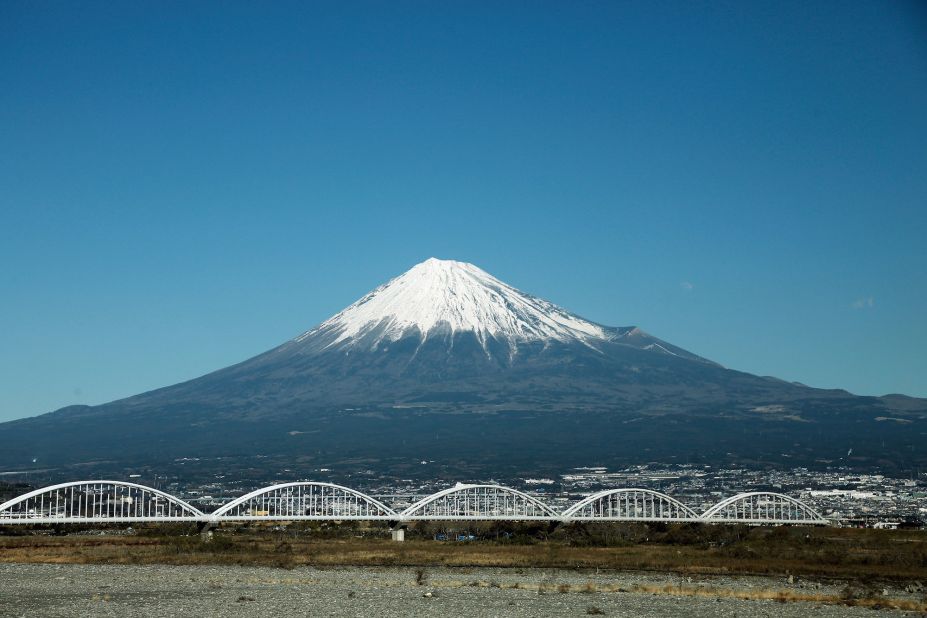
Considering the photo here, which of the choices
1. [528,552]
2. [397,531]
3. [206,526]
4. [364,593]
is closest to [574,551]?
[528,552]

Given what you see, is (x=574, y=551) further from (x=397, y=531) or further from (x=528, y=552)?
(x=397, y=531)

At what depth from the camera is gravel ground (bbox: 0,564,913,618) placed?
34.0 meters

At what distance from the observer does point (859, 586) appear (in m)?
41.9

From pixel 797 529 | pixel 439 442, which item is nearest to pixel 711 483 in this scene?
pixel 439 442

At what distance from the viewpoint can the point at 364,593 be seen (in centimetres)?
3828

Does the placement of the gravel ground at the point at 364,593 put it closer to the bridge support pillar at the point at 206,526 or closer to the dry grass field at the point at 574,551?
the dry grass field at the point at 574,551

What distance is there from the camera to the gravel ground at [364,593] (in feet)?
111

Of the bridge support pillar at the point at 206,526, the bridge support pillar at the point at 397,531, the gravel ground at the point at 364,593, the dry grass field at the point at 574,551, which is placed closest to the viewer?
the gravel ground at the point at 364,593

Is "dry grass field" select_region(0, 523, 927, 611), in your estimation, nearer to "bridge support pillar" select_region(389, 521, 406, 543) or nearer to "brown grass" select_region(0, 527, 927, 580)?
"brown grass" select_region(0, 527, 927, 580)

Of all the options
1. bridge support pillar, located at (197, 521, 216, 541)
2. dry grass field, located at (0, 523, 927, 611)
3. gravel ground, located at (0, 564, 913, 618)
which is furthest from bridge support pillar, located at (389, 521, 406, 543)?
gravel ground, located at (0, 564, 913, 618)

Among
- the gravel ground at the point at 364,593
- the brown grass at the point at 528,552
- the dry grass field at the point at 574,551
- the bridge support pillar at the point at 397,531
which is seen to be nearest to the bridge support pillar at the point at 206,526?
the dry grass field at the point at 574,551

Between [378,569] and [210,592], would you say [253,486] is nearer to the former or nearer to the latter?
Answer: [378,569]

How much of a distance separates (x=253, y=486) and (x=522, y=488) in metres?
30.3

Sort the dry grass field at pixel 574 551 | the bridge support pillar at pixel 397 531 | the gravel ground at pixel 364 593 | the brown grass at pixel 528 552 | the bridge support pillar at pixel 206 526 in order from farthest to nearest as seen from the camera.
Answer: the bridge support pillar at pixel 206 526
the bridge support pillar at pixel 397 531
the brown grass at pixel 528 552
the dry grass field at pixel 574 551
the gravel ground at pixel 364 593
